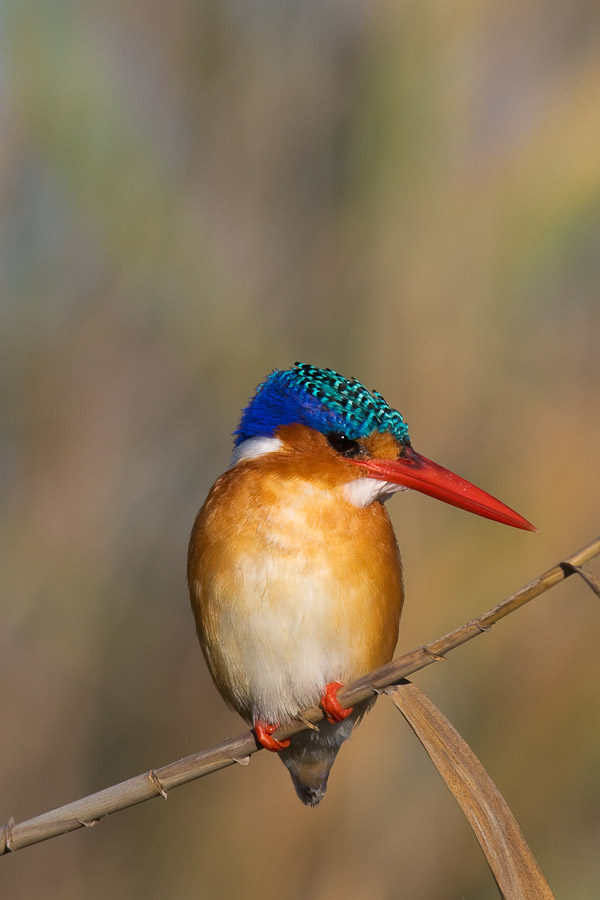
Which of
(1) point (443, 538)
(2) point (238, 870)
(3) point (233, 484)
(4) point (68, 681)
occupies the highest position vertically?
(3) point (233, 484)

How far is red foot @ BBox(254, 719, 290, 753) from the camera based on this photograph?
1.99m

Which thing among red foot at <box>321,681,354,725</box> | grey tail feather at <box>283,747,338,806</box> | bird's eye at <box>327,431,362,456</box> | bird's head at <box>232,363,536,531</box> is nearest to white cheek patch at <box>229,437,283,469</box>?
bird's head at <box>232,363,536,531</box>

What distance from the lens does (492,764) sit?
273cm

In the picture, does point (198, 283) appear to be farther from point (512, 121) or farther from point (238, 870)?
point (238, 870)

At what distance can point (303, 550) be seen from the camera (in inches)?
76.0

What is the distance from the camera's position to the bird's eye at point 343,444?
1979mm

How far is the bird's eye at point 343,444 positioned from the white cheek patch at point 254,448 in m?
0.14

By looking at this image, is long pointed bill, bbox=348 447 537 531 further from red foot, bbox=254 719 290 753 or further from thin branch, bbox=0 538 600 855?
red foot, bbox=254 719 290 753

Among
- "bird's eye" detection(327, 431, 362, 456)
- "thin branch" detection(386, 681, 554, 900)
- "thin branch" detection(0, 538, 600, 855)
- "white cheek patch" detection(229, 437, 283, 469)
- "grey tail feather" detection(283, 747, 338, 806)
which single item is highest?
"white cheek patch" detection(229, 437, 283, 469)

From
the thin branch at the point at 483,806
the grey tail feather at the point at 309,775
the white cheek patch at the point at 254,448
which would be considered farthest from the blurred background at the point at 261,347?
the thin branch at the point at 483,806

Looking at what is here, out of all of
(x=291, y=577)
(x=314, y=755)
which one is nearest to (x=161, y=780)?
(x=291, y=577)

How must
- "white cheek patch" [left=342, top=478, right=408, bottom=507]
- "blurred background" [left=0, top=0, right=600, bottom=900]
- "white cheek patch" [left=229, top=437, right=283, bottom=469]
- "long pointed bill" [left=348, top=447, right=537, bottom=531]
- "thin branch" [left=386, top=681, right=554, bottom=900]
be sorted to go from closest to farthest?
1. "thin branch" [left=386, top=681, right=554, bottom=900]
2. "long pointed bill" [left=348, top=447, right=537, bottom=531]
3. "white cheek patch" [left=342, top=478, right=408, bottom=507]
4. "white cheek patch" [left=229, top=437, right=283, bottom=469]
5. "blurred background" [left=0, top=0, right=600, bottom=900]

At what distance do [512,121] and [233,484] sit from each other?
1599 millimetres

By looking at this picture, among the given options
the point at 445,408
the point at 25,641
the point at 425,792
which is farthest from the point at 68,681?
the point at 445,408
